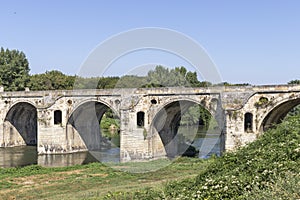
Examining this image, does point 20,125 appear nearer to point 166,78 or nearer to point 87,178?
point 166,78

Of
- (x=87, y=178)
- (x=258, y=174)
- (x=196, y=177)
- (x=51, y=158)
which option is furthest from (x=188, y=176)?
(x=51, y=158)

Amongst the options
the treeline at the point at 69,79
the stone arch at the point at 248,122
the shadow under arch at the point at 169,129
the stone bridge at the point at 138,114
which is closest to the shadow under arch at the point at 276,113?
the stone bridge at the point at 138,114

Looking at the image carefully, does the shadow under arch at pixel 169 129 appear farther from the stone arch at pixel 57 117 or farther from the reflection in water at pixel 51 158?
the stone arch at pixel 57 117

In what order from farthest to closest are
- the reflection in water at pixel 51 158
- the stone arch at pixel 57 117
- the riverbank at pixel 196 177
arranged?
the stone arch at pixel 57 117 < the reflection in water at pixel 51 158 < the riverbank at pixel 196 177

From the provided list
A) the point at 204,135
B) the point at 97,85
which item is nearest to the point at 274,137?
the point at 204,135

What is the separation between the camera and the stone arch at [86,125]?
131 feet

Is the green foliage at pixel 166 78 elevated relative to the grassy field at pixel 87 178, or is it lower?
elevated

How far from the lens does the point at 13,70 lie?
63.1 m

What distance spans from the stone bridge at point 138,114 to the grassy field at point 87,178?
10.6 feet

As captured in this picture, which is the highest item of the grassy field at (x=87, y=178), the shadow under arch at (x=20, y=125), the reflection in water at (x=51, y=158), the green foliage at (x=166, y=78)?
the green foliage at (x=166, y=78)

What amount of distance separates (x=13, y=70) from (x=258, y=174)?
5965 cm

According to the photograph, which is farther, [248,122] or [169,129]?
[169,129]

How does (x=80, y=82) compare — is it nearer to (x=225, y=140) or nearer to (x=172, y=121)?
(x=172, y=121)

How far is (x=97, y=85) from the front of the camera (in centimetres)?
7162
